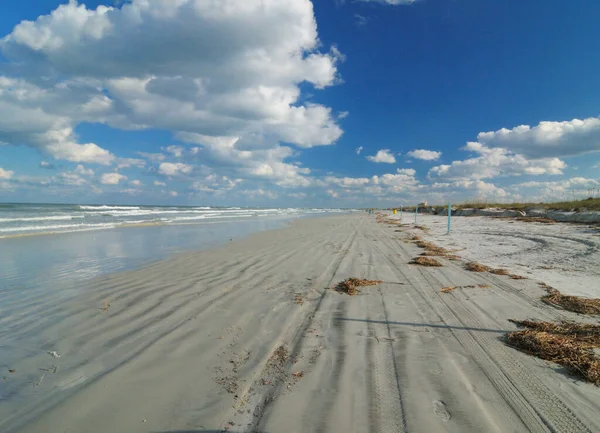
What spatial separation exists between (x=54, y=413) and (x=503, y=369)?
14.4ft

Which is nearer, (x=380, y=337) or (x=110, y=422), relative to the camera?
(x=110, y=422)

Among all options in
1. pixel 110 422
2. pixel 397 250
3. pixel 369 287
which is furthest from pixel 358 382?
pixel 397 250

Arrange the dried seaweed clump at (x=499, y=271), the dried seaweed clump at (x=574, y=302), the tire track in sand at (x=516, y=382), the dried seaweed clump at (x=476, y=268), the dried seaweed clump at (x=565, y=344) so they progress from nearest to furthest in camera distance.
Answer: the tire track in sand at (x=516, y=382), the dried seaweed clump at (x=565, y=344), the dried seaweed clump at (x=574, y=302), the dried seaweed clump at (x=499, y=271), the dried seaweed clump at (x=476, y=268)

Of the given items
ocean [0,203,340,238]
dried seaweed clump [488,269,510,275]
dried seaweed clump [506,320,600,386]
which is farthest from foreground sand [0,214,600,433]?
ocean [0,203,340,238]

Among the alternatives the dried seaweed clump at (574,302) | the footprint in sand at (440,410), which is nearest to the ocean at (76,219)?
the footprint in sand at (440,410)

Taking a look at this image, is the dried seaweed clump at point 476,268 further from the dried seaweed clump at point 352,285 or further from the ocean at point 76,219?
the ocean at point 76,219

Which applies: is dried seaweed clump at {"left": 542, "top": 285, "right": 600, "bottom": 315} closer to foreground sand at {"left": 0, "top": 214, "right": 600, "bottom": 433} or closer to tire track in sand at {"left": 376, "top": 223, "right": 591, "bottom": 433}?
foreground sand at {"left": 0, "top": 214, "right": 600, "bottom": 433}

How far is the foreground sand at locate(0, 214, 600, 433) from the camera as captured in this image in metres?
2.47

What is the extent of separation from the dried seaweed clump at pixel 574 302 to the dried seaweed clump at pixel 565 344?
2.90 ft

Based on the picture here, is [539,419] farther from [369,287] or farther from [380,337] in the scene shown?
[369,287]

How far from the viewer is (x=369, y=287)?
21.1ft

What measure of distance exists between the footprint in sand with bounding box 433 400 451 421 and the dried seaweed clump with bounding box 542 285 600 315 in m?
3.93

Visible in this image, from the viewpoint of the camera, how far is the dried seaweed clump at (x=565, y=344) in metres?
3.11

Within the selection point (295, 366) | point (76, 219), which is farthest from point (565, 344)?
point (76, 219)
